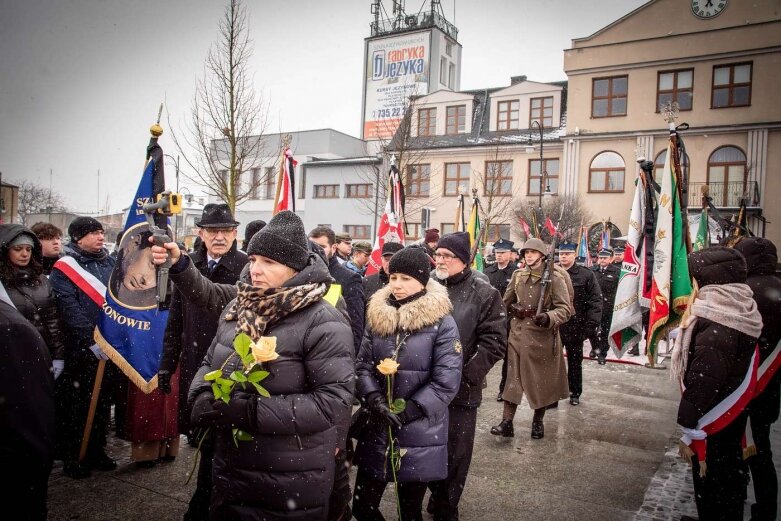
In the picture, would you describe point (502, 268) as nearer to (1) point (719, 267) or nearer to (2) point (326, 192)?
(1) point (719, 267)

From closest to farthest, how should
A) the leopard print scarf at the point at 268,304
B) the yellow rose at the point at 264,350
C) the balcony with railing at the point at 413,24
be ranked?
the yellow rose at the point at 264,350 < the leopard print scarf at the point at 268,304 < the balcony with railing at the point at 413,24

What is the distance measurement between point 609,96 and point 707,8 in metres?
6.16

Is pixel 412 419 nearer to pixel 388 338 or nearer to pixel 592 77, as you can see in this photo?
pixel 388 338

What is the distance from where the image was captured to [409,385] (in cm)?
351

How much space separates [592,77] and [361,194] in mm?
15988

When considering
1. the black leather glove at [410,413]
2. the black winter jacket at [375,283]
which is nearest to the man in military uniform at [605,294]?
the black winter jacket at [375,283]

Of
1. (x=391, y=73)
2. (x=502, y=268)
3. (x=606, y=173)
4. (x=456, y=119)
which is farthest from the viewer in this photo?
(x=391, y=73)

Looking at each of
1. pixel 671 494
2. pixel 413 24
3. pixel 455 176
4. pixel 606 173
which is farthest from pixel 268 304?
pixel 413 24

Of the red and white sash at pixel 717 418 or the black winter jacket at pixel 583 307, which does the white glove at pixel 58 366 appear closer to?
the red and white sash at pixel 717 418

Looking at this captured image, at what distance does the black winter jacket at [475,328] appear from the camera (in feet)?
13.6

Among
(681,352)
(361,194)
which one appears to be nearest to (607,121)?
(361,194)

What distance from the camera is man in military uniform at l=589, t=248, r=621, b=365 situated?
11.4 meters

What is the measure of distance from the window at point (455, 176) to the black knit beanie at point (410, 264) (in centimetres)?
3117

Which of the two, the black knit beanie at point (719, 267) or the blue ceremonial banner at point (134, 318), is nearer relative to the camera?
the black knit beanie at point (719, 267)
